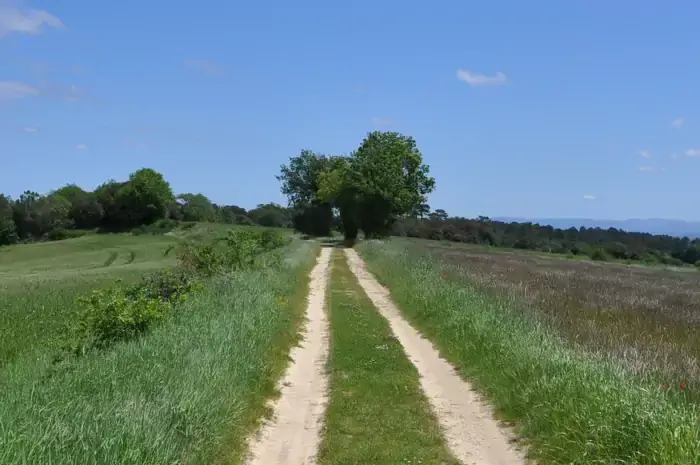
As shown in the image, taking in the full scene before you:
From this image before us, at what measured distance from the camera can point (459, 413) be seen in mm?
10383

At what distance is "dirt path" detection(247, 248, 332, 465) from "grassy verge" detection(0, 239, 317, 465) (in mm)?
291

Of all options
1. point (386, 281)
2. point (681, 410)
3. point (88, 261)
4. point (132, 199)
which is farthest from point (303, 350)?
point (132, 199)

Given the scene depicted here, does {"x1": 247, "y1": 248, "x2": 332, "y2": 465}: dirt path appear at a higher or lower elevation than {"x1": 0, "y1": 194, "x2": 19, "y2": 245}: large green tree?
lower

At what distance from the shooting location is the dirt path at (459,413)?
8.52 metres

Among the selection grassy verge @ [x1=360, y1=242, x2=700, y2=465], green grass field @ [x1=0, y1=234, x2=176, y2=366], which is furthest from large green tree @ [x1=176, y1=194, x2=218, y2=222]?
grassy verge @ [x1=360, y1=242, x2=700, y2=465]

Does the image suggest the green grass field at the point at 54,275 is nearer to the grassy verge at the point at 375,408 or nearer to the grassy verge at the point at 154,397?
the grassy verge at the point at 154,397

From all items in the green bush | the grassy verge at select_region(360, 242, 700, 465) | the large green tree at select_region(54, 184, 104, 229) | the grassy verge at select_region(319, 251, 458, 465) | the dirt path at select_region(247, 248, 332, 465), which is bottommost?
the dirt path at select_region(247, 248, 332, 465)

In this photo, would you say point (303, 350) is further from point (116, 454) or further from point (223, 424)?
point (116, 454)

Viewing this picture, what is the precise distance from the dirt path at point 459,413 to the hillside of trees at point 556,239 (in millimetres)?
67366

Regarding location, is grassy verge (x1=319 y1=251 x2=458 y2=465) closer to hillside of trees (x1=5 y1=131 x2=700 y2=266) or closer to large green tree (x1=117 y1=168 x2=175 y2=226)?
hillside of trees (x1=5 y1=131 x2=700 y2=266)

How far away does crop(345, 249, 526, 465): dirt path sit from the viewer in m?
8.52

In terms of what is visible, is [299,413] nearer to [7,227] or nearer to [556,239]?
[556,239]

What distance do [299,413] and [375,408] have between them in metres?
1.24

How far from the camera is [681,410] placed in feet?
23.6
